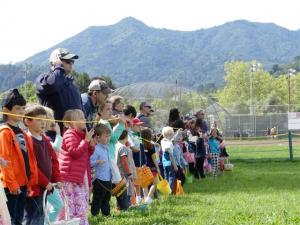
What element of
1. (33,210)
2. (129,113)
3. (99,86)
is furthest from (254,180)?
(33,210)

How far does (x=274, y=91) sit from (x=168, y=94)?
62.5 meters

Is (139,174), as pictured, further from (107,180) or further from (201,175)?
(201,175)

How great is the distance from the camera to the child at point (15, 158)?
6.03m

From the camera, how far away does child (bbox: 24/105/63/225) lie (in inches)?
256

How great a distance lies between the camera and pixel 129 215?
9.24m

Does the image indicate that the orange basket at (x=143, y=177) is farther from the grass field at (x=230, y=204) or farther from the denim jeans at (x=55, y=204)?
the denim jeans at (x=55, y=204)

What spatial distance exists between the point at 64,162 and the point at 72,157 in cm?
11

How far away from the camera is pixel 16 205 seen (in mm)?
6207

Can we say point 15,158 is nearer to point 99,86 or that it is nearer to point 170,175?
point 99,86

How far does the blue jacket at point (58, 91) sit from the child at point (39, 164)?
109 centimetres

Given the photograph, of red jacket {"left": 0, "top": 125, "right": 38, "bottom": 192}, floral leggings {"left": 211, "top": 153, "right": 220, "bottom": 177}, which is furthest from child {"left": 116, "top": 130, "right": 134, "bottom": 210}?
floral leggings {"left": 211, "top": 153, "right": 220, "bottom": 177}

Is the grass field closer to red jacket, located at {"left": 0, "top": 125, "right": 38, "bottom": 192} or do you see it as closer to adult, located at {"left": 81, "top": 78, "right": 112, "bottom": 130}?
adult, located at {"left": 81, "top": 78, "right": 112, "bottom": 130}

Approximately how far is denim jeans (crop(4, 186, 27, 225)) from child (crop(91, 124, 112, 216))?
237 cm

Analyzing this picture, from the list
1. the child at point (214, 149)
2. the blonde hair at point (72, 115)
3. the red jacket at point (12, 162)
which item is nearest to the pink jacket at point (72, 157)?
the blonde hair at point (72, 115)
